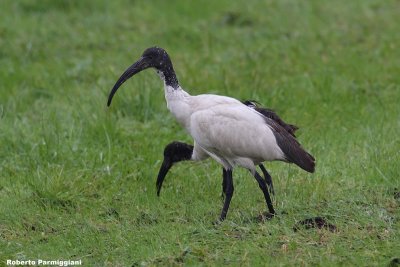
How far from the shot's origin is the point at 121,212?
6449 mm

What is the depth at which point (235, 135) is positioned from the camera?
597 centimetres

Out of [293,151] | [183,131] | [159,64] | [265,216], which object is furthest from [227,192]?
[183,131]

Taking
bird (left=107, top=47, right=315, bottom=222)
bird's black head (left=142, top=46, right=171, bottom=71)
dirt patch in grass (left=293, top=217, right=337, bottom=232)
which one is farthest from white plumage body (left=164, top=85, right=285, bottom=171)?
dirt patch in grass (left=293, top=217, right=337, bottom=232)

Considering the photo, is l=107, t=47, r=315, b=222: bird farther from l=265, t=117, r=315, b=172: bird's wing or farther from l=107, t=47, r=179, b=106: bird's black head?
l=107, t=47, r=179, b=106: bird's black head

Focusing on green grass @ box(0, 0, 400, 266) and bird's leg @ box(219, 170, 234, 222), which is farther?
bird's leg @ box(219, 170, 234, 222)

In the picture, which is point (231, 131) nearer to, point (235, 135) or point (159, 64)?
point (235, 135)

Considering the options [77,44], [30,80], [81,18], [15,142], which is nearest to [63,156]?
[15,142]

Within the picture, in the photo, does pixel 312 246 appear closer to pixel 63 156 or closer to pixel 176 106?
pixel 176 106

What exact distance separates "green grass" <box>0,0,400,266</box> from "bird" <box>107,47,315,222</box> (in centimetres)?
34

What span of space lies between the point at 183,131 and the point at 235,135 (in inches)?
82.1

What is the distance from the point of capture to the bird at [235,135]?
5977 millimetres

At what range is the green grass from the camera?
558 centimetres

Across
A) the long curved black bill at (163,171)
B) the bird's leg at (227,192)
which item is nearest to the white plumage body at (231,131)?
the bird's leg at (227,192)

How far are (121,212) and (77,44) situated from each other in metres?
4.65
